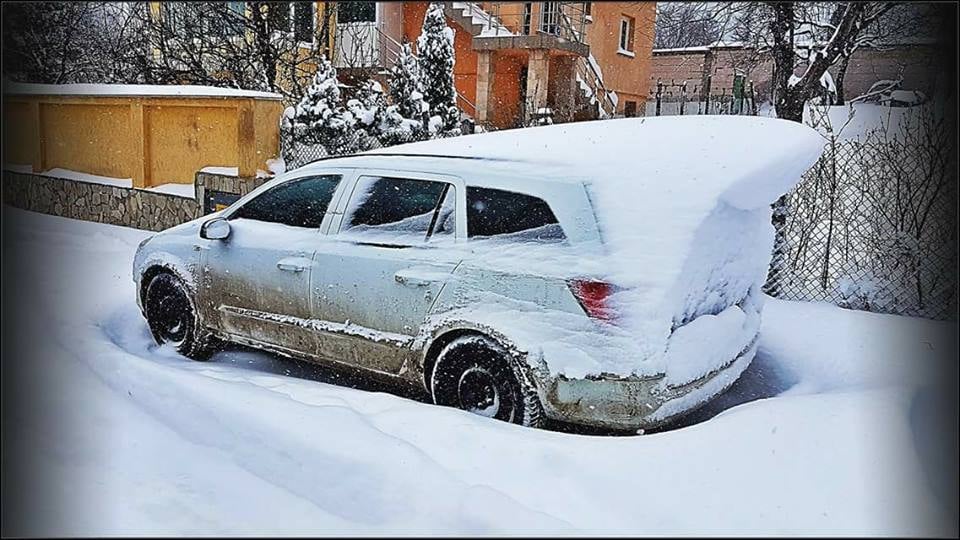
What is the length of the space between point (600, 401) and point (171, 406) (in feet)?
6.19

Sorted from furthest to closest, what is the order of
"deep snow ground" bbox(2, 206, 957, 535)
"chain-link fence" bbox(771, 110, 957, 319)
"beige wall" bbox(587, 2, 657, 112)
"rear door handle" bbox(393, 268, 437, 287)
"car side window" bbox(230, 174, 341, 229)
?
"beige wall" bbox(587, 2, 657, 112)
"chain-link fence" bbox(771, 110, 957, 319)
"car side window" bbox(230, 174, 341, 229)
"rear door handle" bbox(393, 268, 437, 287)
"deep snow ground" bbox(2, 206, 957, 535)

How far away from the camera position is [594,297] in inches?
123

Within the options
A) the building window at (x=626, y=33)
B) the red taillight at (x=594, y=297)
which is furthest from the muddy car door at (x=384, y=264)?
the building window at (x=626, y=33)

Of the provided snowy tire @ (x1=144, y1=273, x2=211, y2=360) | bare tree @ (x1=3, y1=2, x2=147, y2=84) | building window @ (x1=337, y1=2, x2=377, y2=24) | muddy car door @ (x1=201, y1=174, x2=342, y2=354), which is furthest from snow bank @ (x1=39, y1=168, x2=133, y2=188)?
building window @ (x1=337, y1=2, x2=377, y2=24)

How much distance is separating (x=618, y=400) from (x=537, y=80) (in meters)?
9.12

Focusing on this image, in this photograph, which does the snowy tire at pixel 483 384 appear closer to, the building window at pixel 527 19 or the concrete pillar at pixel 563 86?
the building window at pixel 527 19

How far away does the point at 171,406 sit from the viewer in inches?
119

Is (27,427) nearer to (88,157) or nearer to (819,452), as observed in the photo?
(819,452)

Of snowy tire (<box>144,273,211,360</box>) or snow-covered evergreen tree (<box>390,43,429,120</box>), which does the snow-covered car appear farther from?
snow-covered evergreen tree (<box>390,43,429,120</box>)

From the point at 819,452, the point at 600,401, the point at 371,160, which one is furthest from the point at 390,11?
the point at 819,452

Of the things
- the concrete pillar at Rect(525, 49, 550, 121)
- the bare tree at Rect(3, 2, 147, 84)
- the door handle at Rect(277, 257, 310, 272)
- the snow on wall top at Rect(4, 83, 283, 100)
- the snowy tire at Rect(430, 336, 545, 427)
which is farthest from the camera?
the concrete pillar at Rect(525, 49, 550, 121)

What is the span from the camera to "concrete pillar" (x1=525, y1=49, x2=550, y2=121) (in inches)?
435

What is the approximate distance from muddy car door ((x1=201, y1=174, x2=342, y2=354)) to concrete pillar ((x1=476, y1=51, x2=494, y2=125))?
19.4 feet

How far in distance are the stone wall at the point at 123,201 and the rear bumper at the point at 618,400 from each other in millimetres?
5487
